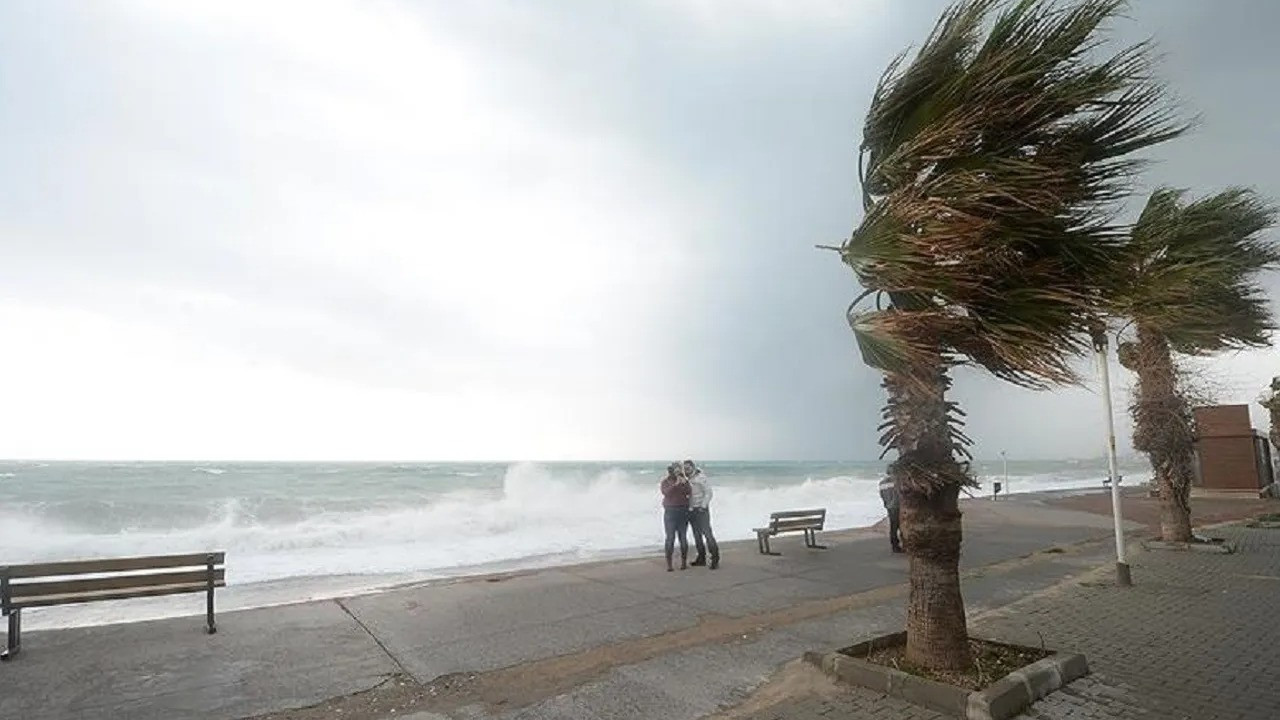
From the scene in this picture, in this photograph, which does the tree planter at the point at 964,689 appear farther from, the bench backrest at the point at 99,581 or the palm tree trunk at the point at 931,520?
the bench backrest at the point at 99,581

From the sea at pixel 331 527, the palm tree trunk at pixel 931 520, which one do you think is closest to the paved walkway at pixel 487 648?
the palm tree trunk at pixel 931 520

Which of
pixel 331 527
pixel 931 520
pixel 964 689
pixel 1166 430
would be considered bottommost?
pixel 331 527

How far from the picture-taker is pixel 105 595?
6645mm

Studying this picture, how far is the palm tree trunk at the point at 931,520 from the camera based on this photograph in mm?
5133

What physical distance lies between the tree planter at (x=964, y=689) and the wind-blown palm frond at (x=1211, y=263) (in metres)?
3.45

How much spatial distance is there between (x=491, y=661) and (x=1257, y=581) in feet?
33.3

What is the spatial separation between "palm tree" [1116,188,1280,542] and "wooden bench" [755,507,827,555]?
600 cm

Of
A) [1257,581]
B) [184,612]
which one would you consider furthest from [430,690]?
[1257,581]

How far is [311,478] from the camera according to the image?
2279 inches

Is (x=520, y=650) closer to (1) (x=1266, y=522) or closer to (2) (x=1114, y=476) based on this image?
(2) (x=1114, y=476)

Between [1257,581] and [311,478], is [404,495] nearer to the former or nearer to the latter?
[311,478]

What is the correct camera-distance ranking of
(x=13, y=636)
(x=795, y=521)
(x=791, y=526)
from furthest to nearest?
(x=795, y=521) → (x=791, y=526) → (x=13, y=636)

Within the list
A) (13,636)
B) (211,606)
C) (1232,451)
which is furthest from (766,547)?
(1232,451)

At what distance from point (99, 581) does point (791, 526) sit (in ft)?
33.7
